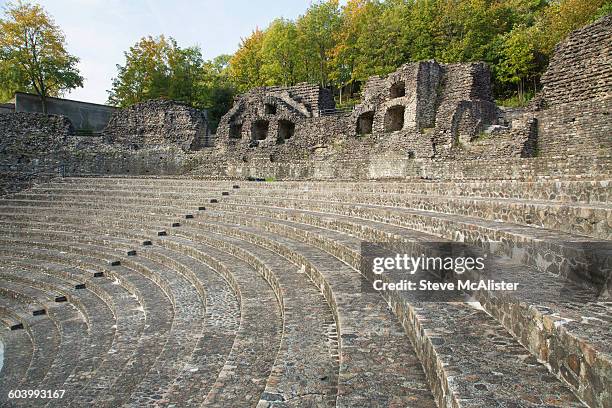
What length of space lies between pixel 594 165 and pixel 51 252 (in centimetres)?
1255

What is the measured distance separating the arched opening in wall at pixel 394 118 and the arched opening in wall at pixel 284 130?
5.71m

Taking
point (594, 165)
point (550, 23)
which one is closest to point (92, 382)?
point (594, 165)

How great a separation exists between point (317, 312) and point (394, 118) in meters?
14.9

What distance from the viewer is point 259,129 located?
21.4 metres

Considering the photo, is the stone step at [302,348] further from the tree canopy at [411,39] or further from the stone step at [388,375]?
the tree canopy at [411,39]

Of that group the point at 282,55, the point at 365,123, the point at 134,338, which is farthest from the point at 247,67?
the point at 134,338

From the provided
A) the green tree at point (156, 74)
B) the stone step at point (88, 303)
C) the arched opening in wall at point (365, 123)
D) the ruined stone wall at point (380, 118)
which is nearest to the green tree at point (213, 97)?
the green tree at point (156, 74)

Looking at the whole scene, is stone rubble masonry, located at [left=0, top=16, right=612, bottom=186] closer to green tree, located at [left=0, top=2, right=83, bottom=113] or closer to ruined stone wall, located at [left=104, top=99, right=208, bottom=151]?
ruined stone wall, located at [left=104, top=99, right=208, bottom=151]

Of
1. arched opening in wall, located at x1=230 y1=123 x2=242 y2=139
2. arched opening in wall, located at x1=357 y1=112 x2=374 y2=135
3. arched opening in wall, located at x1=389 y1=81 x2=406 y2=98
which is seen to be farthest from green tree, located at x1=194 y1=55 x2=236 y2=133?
arched opening in wall, located at x1=389 y1=81 x2=406 y2=98

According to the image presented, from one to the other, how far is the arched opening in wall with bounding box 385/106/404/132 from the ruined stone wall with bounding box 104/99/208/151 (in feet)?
35.5

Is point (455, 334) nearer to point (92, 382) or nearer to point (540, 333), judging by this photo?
point (540, 333)

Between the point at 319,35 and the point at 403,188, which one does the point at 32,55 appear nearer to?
the point at 319,35

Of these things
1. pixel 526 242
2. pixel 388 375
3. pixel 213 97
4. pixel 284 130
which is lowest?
pixel 388 375

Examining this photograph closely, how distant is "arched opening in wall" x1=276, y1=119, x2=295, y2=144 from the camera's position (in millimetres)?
19469
